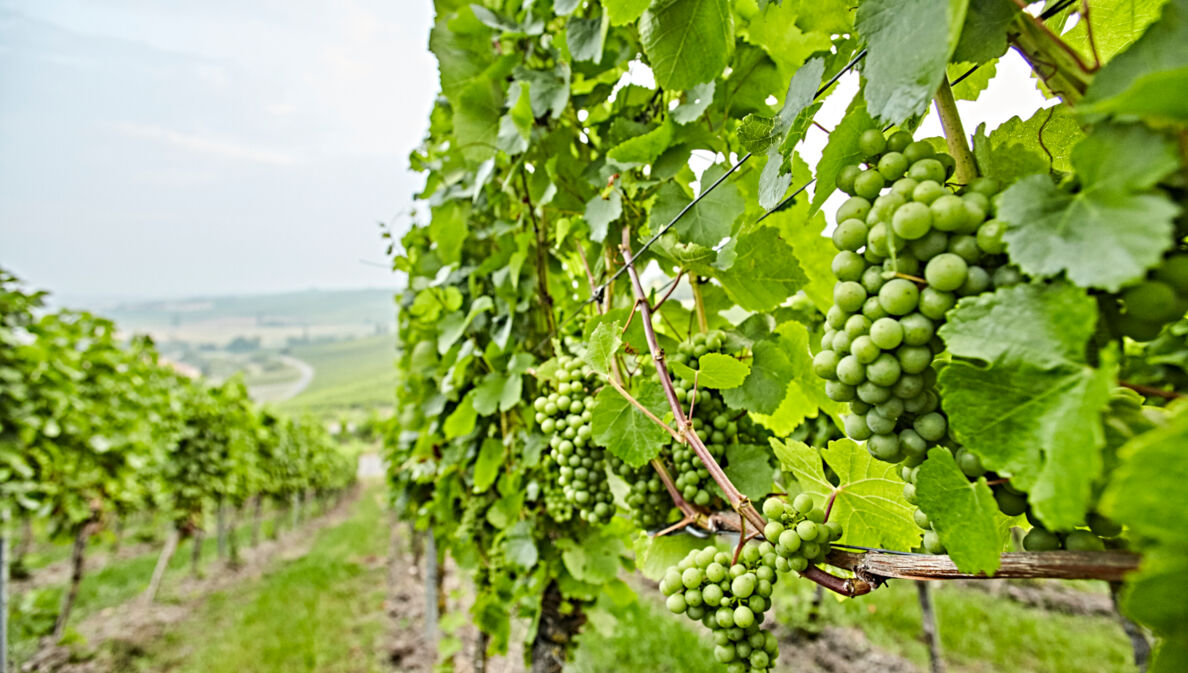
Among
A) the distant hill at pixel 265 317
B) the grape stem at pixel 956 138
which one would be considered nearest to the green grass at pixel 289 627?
the grape stem at pixel 956 138

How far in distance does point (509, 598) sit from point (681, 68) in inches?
94.4

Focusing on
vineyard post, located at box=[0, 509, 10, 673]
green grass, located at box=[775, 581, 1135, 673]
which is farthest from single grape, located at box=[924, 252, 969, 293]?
vineyard post, located at box=[0, 509, 10, 673]

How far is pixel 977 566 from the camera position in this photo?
0.54m

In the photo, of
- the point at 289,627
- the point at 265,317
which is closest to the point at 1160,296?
the point at 289,627

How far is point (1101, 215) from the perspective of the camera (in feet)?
1.46

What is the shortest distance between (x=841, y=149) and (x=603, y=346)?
557 mm

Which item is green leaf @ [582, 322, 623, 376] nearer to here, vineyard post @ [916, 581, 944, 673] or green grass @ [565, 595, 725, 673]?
vineyard post @ [916, 581, 944, 673]

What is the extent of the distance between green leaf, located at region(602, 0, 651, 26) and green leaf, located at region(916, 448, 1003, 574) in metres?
0.85

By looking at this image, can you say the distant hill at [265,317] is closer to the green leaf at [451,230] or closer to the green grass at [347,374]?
the green grass at [347,374]

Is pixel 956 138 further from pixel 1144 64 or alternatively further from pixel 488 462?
pixel 488 462

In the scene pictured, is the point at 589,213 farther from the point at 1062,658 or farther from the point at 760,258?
the point at 1062,658

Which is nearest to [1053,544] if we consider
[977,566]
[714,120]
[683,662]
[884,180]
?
[977,566]

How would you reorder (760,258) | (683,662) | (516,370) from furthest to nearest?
(683,662), (516,370), (760,258)

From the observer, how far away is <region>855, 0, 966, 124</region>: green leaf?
0.55 meters
